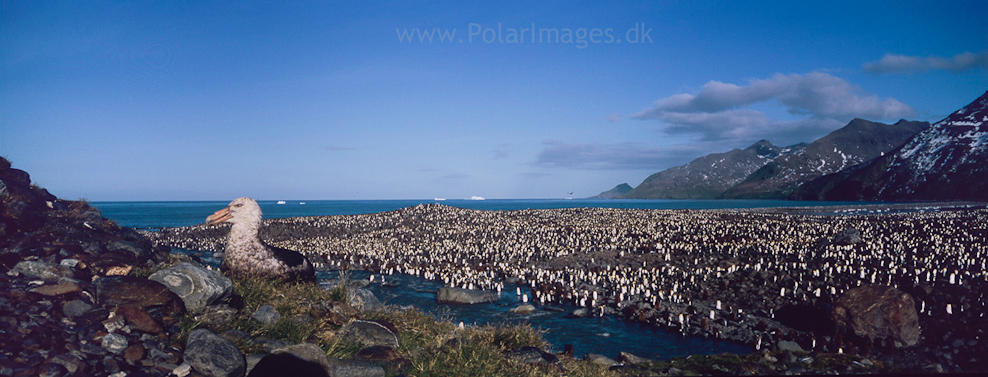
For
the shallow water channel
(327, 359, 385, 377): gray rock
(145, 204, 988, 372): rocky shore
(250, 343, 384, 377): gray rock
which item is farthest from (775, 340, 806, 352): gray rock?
(250, 343, 384, 377): gray rock

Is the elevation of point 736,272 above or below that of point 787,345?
above

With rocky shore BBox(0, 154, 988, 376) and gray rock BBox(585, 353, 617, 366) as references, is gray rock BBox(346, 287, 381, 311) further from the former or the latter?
gray rock BBox(585, 353, 617, 366)

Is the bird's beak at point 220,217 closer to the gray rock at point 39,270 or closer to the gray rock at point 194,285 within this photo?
the gray rock at point 194,285

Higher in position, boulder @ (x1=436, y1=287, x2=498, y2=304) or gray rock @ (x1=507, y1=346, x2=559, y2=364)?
gray rock @ (x1=507, y1=346, x2=559, y2=364)

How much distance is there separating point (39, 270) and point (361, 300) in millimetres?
5067

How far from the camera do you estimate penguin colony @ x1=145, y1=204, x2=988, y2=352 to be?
13708 millimetres

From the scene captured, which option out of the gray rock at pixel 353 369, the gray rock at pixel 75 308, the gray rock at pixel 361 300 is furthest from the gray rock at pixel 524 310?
the gray rock at pixel 75 308

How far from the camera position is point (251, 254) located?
34.1ft

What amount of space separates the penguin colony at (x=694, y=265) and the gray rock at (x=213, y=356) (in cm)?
1150

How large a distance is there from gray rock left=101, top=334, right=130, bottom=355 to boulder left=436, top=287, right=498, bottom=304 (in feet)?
40.3

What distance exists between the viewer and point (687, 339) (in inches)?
490

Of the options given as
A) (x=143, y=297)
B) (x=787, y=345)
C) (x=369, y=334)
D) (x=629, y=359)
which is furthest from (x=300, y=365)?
(x=787, y=345)

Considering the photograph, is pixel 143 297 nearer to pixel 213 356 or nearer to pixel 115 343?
pixel 115 343

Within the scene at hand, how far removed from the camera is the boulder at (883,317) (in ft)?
36.4
